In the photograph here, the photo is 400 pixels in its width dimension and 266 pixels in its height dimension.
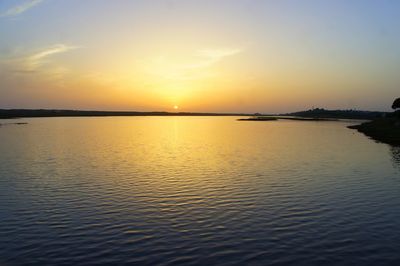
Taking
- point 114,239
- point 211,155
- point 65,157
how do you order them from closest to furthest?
1. point 114,239
2. point 65,157
3. point 211,155

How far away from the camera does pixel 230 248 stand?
1602 centimetres

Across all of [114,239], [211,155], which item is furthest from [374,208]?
[211,155]

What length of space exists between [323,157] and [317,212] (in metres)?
28.6

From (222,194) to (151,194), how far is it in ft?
17.0

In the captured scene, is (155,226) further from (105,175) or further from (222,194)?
(105,175)

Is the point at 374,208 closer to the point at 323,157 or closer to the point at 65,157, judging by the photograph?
the point at 323,157

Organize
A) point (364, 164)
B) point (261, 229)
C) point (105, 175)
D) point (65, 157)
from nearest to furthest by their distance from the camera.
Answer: point (261, 229) < point (105, 175) < point (364, 164) < point (65, 157)

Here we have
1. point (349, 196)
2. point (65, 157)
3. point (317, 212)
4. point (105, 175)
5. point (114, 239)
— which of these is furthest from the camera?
point (65, 157)

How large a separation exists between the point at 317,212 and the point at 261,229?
5078 millimetres

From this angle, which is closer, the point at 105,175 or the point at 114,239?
the point at 114,239

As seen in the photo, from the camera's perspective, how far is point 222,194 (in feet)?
87.2

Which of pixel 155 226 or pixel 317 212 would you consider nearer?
pixel 155 226

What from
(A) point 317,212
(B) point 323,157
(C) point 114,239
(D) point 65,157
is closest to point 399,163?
(B) point 323,157

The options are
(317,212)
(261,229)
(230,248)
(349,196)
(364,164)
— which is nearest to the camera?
(230,248)
